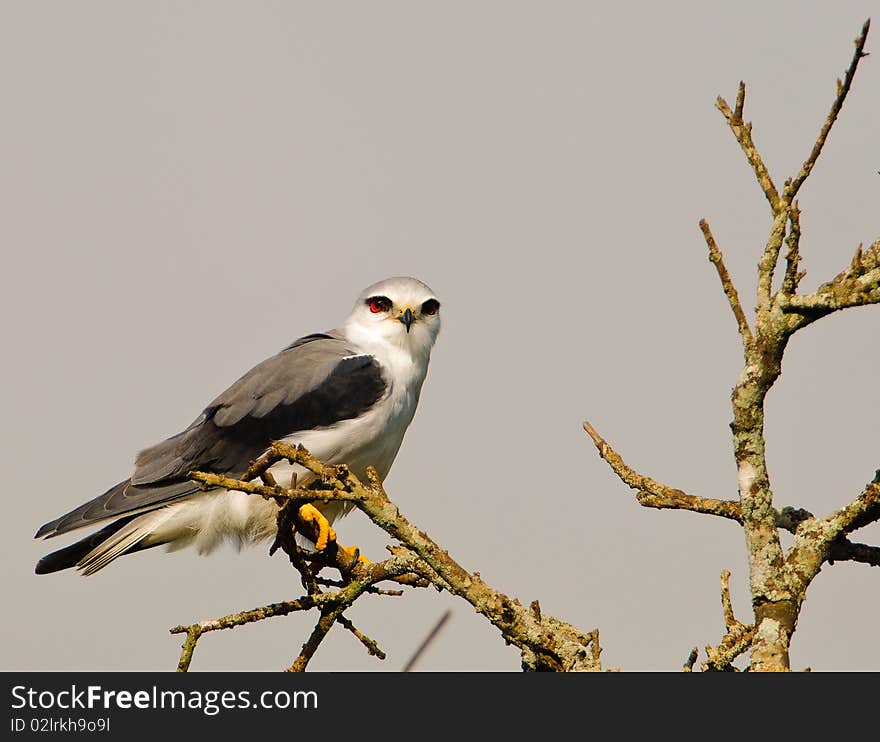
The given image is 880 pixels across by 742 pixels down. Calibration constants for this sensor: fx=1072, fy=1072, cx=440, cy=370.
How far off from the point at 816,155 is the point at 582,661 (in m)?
1.49

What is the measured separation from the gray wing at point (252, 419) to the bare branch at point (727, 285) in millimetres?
3299

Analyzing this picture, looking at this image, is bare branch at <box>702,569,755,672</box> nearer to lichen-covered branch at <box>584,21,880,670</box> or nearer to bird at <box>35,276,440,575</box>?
lichen-covered branch at <box>584,21,880,670</box>

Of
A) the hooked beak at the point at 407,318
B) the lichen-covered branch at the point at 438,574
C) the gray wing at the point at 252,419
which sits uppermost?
the hooked beak at the point at 407,318

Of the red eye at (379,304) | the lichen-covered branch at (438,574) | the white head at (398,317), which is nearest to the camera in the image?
the lichen-covered branch at (438,574)

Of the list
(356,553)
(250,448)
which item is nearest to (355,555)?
(356,553)

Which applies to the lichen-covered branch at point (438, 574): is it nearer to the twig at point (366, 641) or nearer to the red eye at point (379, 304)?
the twig at point (366, 641)

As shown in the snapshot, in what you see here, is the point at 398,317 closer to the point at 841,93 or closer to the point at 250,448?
the point at 250,448

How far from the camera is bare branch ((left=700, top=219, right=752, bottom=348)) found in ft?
9.32

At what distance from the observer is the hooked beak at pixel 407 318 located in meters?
6.73

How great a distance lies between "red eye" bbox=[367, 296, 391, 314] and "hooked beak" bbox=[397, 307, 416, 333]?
14 centimetres

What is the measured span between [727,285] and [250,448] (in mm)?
3733

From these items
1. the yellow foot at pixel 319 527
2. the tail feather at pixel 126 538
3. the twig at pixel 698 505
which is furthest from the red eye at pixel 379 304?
the twig at pixel 698 505

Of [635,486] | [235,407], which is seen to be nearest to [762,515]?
[635,486]

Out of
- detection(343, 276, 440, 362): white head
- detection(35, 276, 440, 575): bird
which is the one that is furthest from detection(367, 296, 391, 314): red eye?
detection(35, 276, 440, 575): bird
